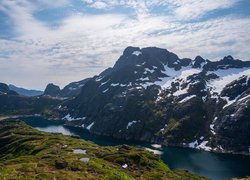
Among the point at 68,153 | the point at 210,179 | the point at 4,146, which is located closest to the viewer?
the point at 68,153

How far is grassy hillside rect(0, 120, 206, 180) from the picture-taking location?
341 feet

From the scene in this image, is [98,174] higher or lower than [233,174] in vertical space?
higher

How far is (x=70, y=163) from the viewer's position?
11850 cm

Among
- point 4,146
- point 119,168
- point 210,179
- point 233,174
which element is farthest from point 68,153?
point 233,174

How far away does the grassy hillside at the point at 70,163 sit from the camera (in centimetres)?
10394

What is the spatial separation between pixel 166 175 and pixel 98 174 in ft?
102

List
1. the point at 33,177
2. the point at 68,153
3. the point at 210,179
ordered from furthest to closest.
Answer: the point at 210,179, the point at 68,153, the point at 33,177

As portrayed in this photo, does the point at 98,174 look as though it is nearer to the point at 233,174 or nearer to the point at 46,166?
the point at 46,166

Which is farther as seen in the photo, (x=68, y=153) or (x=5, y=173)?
(x=68, y=153)

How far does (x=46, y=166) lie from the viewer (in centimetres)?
11306

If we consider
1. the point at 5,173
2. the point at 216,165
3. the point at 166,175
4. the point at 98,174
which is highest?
the point at 5,173

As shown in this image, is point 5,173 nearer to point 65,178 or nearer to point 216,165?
point 65,178

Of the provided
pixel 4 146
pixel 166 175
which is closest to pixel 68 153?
pixel 166 175

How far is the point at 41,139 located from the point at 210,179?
9447 cm
